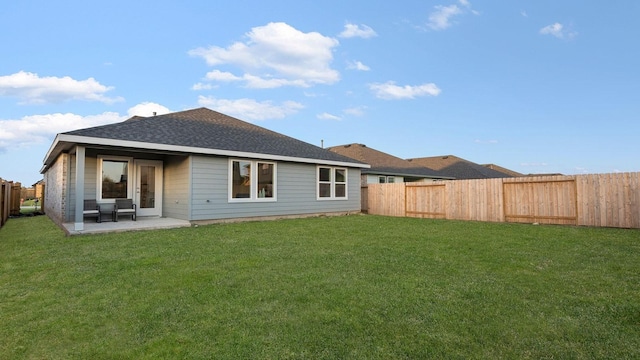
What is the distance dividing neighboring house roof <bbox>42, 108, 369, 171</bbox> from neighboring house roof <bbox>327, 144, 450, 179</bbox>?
5559 mm

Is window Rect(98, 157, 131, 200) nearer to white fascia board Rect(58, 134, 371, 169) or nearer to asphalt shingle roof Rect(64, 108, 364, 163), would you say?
asphalt shingle roof Rect(64, 108, 364, 163)

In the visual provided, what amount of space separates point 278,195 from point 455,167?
20.5m

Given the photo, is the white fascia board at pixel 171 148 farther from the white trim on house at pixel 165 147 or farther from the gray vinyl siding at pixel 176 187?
the gray vinyl siding at pixel 176 187

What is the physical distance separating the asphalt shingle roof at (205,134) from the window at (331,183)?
1.93 ft

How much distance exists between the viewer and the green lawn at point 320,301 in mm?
2465

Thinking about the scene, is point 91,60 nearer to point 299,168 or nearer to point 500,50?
point 299,168

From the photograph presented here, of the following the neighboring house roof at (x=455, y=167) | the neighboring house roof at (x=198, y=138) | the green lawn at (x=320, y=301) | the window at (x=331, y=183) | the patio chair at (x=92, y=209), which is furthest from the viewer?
the neighboring house roof at (x=455, y=167)

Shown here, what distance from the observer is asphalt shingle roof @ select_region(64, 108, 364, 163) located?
29.5 feet

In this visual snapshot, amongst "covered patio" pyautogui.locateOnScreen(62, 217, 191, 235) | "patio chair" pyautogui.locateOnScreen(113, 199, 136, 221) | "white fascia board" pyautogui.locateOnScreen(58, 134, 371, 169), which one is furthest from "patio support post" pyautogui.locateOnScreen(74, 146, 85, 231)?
"patio chair" pyautogui.locateOnScreen(113, 199, 136, 221)

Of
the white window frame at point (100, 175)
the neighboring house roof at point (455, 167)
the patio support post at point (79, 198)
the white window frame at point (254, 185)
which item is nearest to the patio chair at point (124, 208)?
the white window frame at point (100, 175)

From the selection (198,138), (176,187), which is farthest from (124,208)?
(198,138)

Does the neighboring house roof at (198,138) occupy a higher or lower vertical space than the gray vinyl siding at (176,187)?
higher

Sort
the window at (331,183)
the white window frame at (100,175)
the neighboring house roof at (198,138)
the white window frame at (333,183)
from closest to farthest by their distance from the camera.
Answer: the neighboring house roof at (198,138) < the white window frame at (100,175) < the white window frame at (333,183) < the window at (331,183)

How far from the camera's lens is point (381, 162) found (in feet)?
72.1
